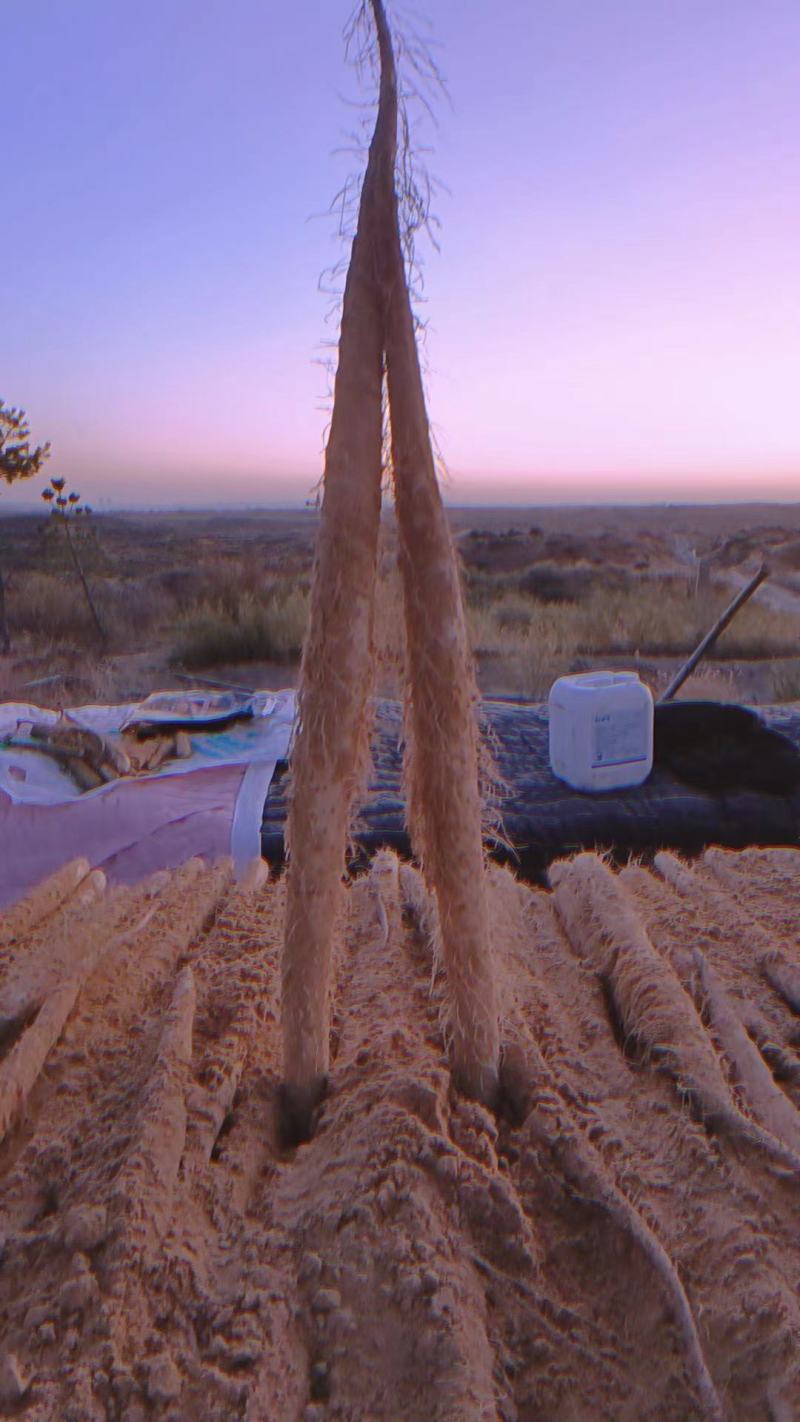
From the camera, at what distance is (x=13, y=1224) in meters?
0.95

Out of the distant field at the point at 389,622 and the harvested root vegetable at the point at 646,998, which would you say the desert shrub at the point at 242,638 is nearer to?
the distant field at the point at 389,622

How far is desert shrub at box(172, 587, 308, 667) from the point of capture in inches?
348

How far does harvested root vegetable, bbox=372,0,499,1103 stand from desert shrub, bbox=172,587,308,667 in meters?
7.45

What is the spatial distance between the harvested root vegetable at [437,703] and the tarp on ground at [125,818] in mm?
1904

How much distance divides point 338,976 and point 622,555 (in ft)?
70.0

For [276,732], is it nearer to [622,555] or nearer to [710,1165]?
[710,1165]

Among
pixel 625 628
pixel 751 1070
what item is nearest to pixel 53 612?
pixel 625 628

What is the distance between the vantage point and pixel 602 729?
3459 mm

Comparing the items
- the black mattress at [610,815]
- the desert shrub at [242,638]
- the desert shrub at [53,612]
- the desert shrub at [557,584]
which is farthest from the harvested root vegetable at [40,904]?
the desert shrub at [557,584]

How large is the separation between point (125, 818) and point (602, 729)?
173 cm

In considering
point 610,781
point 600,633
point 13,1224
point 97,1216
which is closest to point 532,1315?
point 97,1216

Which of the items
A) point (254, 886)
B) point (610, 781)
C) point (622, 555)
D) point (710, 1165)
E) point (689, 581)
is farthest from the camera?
point (622, 555)

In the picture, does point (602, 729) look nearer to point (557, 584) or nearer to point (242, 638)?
point (242, 638)

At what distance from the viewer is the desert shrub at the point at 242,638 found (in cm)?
885
